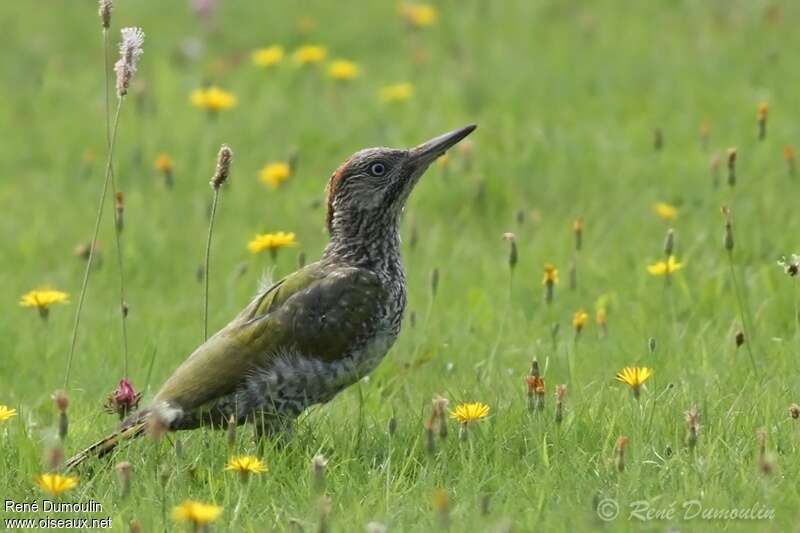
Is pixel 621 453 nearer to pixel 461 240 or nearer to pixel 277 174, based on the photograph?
pixel 461 240

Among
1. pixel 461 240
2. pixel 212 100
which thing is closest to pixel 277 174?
pixel 461 240

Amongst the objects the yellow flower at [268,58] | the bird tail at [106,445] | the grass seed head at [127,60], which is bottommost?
the bird tail at [106,445]

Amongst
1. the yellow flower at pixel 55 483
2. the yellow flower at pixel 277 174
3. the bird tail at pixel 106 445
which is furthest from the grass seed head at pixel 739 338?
the yellow flower at pixel 277 174

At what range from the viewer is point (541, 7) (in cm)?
1202

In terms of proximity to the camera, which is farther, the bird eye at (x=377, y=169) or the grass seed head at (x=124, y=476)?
the bird eye at (x=377, y=169)

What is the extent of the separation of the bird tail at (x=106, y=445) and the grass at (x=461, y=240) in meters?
0.05

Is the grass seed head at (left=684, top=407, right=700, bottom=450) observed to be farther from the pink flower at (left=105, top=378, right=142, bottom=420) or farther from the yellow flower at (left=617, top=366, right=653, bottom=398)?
the pink flower at (left=105, top=378, right=142, bottom=420)

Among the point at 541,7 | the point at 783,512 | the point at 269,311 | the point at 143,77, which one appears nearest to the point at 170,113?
the point at 143,77

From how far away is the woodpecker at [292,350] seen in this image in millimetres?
5496

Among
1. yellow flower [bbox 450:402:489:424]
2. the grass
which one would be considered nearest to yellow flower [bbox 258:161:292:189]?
the grass

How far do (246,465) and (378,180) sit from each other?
1.56 m

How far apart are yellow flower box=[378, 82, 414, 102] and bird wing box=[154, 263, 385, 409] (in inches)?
166

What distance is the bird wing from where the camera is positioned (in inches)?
217

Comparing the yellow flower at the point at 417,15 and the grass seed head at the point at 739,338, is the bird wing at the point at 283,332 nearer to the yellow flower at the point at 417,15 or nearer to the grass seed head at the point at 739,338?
the grass seed head at the point at 739,338
